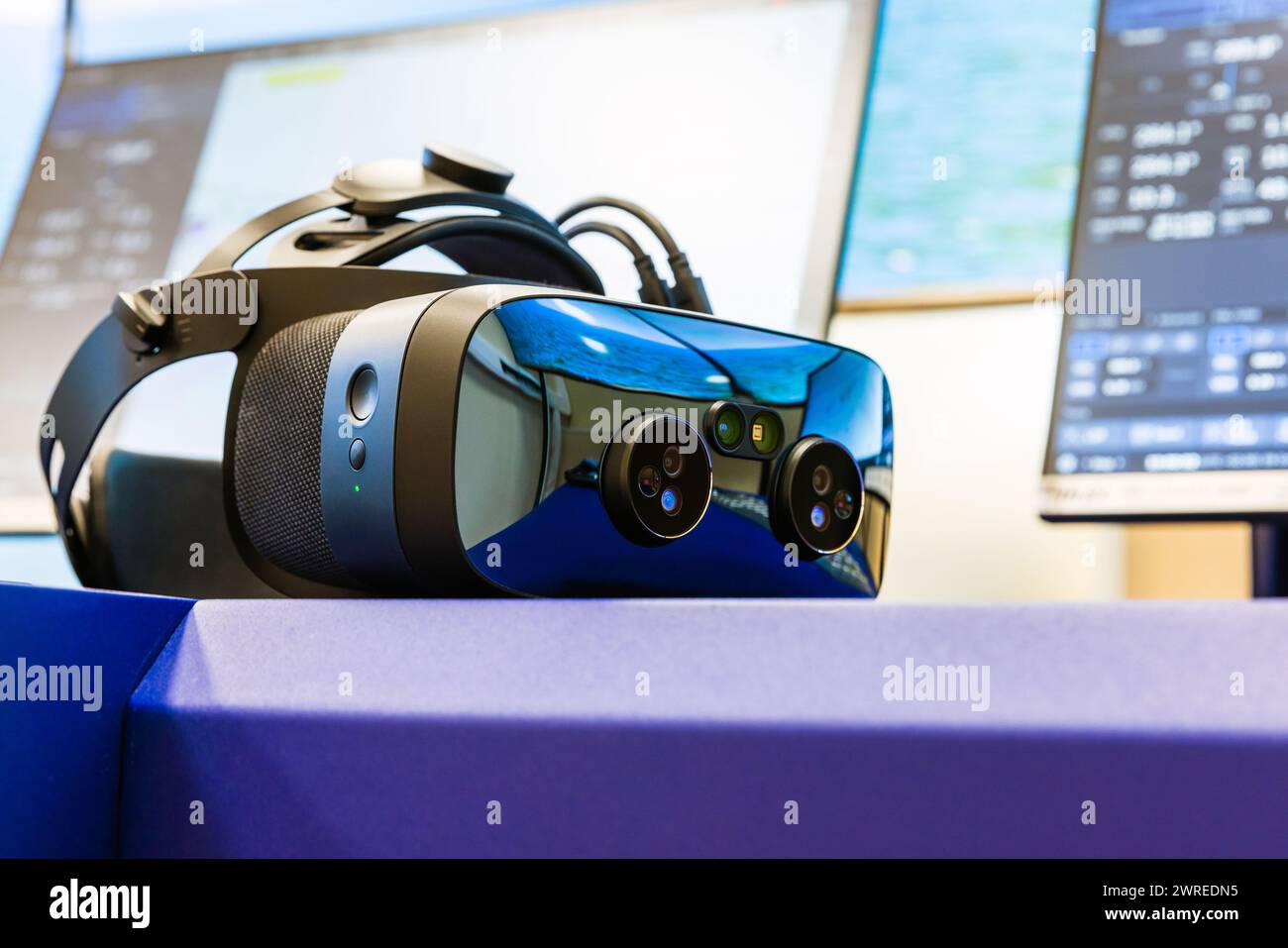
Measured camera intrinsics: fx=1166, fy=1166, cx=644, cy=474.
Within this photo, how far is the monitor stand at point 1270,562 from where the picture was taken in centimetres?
66

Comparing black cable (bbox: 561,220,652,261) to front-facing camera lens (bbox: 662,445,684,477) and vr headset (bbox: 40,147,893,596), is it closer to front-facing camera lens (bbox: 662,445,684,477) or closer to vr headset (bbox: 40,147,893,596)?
vr headset (bbox: 40,147,893,596)

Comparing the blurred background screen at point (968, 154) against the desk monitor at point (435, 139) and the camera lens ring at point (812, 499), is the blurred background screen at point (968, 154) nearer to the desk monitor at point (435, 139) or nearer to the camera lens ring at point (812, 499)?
the desk monitor at point (435, 139)

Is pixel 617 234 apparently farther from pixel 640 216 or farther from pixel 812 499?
pixel 812 499

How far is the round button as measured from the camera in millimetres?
360

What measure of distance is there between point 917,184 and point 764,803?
2.39 ft

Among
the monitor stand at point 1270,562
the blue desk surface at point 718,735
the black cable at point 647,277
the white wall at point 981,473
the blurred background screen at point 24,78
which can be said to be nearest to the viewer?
the blue desk surface at point 718,735

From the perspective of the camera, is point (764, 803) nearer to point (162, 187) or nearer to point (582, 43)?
point (582, 43)

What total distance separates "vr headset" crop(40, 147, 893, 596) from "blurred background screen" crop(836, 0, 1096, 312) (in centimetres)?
42

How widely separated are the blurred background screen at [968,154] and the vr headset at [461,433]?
16.4 inches

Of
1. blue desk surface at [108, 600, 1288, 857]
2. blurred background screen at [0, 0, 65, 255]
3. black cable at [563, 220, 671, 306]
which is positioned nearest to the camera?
blue desk surface at [108, 600, 1288, 857]

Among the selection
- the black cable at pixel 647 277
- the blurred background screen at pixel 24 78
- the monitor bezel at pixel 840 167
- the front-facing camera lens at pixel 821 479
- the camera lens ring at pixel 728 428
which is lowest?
the front-facing camera lens at pixel 821 479

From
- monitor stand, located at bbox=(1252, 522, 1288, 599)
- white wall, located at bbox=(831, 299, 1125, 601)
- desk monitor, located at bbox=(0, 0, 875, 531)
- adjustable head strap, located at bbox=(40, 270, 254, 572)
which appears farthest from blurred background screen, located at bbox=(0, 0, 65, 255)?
monitor stand, located at bbox=(1252, 522, 1288, 599)

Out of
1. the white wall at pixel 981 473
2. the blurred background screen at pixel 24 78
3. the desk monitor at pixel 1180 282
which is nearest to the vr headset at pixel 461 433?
the desk monitor at pixel 1180 282

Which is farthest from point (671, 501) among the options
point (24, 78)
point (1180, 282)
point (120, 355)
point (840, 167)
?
point (24, 78)
